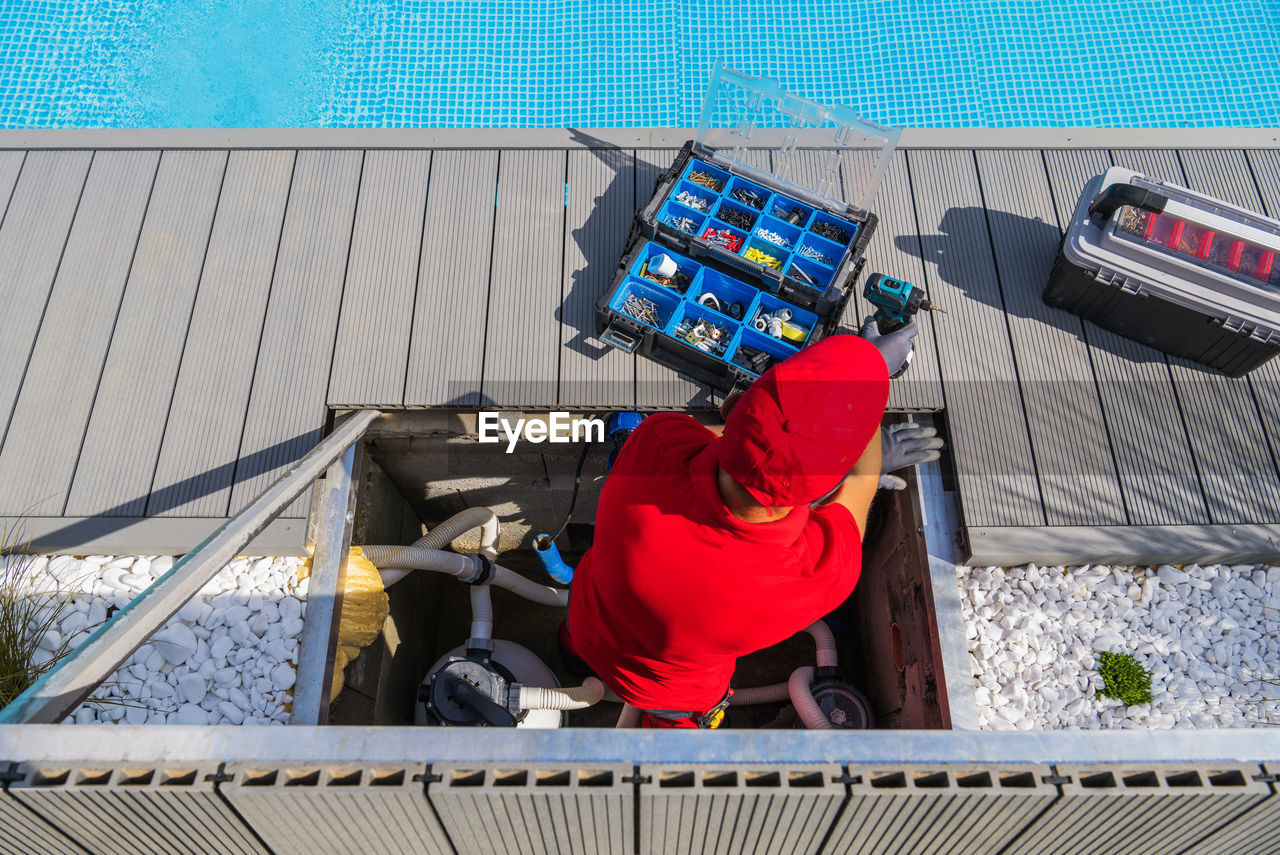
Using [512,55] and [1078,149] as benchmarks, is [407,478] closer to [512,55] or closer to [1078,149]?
[512,55]

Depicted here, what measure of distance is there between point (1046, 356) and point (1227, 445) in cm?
89

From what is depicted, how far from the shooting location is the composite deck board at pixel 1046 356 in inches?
127

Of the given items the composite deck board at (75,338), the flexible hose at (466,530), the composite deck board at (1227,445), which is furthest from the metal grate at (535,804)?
the composite deck board at (1227,445)

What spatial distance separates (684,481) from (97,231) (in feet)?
11.8

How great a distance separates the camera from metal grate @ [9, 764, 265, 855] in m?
1.59

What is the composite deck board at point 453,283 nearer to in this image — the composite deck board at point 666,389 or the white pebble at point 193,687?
the composite deck board at point 666,389

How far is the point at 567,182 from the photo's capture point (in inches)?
150

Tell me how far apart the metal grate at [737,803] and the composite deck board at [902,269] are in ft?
6.61

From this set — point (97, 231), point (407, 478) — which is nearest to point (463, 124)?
point (97, 231)

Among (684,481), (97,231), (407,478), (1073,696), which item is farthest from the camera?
(407,478)

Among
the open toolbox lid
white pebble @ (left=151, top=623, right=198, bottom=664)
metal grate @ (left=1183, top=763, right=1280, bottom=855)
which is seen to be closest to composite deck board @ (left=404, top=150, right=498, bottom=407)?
the open toolbox lid

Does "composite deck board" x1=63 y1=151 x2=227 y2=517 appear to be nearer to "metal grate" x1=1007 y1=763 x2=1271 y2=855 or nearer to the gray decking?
the gray decking

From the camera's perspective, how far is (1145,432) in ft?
10.9

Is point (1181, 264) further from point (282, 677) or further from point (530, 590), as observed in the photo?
point (282, 677)
